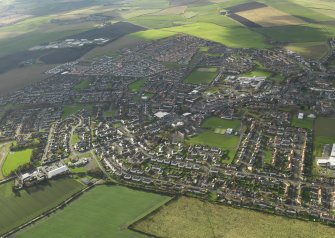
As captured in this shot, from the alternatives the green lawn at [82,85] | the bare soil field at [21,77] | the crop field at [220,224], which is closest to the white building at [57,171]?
the crop field at [220,224]

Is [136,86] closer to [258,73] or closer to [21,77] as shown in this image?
[258,73]

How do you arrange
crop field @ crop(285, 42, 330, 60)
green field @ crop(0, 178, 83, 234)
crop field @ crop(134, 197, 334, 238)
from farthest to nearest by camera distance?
crop field @ crop(285, 42, 330, 60), green field @ crop(0, 178, 83, 234), crop field @ crop(134, 197, 334, 238)

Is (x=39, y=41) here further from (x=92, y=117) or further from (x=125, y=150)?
(x=125, y=150)

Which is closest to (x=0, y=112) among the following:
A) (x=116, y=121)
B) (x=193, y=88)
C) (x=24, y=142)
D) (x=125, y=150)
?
(x=24, y=142)

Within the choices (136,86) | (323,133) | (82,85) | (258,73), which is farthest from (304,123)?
(82,85)

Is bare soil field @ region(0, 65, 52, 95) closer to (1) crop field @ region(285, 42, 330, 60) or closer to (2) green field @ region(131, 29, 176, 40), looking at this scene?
(2) green field @ region(131, 29, 176, 40)

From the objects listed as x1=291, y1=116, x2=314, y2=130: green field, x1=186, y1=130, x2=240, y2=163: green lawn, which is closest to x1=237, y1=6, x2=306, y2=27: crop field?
x1=291, y1=116, x2=314, y2=130: green field
